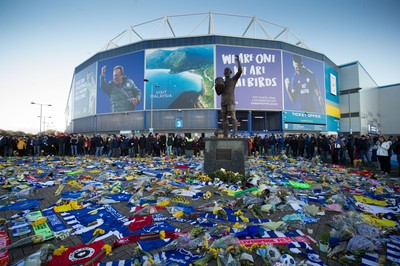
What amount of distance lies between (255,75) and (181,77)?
15129 mm

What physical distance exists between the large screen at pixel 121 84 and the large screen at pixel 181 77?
2293mm

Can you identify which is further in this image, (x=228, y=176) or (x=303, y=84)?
(x=303, y=84)

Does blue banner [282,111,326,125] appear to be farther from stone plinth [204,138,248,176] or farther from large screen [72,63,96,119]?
large screen [72,63,96,119]

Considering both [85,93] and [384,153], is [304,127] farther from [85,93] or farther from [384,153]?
[85,93]

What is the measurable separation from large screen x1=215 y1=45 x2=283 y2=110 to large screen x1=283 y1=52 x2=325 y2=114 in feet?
7.40

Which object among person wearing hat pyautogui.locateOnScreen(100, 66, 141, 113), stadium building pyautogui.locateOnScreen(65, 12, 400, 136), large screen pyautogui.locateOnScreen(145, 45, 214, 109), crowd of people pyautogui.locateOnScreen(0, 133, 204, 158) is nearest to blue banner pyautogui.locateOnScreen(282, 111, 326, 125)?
stadium building pyautogui.locateOnScreen(65, 12, 400, 136)

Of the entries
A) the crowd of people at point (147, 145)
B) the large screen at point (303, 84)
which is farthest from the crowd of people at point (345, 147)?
the large screen at point (303, 84)

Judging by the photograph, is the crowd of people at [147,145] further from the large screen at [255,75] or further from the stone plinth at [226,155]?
the large screen at [255,75]

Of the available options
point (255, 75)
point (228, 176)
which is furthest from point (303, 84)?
point (228, 176)

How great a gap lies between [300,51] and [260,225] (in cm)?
5130

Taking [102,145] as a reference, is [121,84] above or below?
above

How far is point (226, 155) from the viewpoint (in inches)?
294

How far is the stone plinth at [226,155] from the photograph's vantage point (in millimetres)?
7219

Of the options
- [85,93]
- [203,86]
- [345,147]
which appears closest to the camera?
[345,147]
